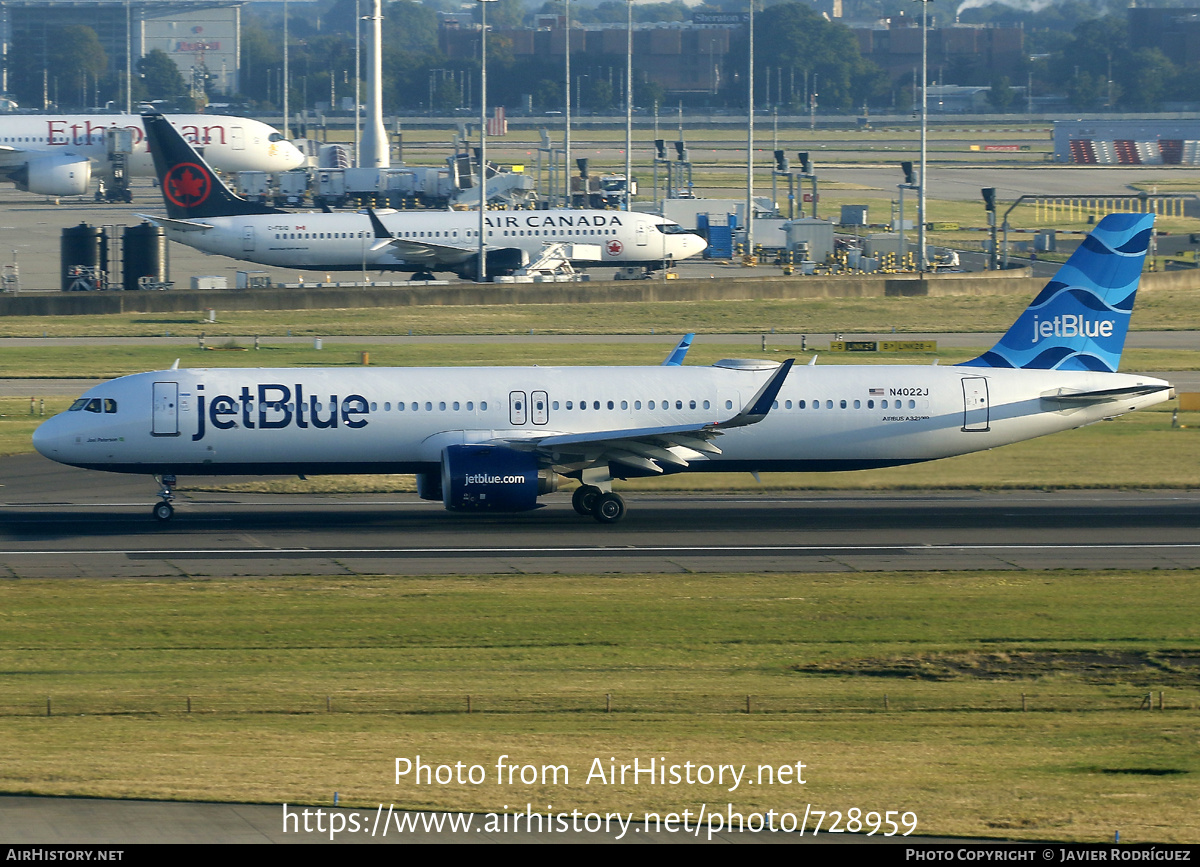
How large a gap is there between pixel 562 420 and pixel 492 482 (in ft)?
10.4

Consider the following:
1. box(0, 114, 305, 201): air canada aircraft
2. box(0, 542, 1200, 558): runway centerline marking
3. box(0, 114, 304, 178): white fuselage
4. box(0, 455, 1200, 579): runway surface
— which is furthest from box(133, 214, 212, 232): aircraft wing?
box(0, 542, 1200, 558): runway centerline marking

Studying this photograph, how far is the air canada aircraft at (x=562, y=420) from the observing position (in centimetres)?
3959

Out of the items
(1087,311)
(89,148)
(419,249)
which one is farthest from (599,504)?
(89,148)

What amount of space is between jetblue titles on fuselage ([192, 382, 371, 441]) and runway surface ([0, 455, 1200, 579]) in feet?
9.08

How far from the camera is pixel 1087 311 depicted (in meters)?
44.0

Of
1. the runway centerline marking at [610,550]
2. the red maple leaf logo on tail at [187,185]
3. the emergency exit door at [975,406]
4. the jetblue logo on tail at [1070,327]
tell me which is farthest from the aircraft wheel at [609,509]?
the red maple leaf logo on tail at [187,185]

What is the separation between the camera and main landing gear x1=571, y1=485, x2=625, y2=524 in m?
41.0

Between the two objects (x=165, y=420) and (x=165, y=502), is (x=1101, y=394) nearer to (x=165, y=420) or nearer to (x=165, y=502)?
(x=165, y=420)

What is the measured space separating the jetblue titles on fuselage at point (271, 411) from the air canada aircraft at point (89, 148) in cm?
11018

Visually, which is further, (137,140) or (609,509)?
(137,140)

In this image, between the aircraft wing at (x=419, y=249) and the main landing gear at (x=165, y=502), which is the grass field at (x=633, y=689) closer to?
the main landing gear at (x=165, y=502)

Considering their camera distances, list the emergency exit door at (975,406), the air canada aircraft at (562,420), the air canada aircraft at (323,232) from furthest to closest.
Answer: the air canada aircraft at (323,232) → the emergency exit door at (975,406) → the air canada aircraft at (562,420)

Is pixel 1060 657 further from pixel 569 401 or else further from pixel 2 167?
pixel 2 167

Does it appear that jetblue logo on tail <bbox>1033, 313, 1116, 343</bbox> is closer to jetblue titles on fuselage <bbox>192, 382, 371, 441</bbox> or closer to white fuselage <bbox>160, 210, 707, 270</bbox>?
jetblue titles on fuselage <bbox>192, 382, 371, 441</bbox>
